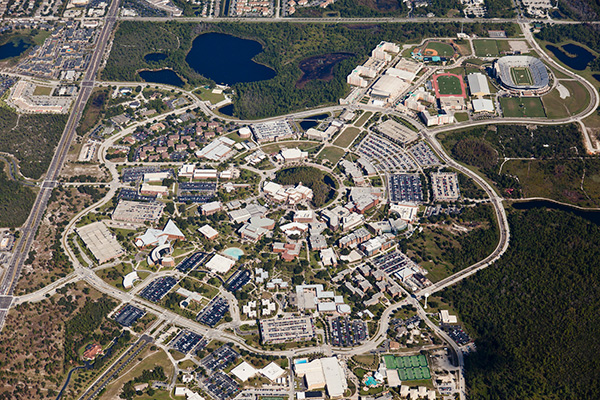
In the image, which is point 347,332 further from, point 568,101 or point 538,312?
point 568,101

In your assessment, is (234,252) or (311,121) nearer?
(234,252)

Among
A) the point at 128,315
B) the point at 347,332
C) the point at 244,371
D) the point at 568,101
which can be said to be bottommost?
the point at 128,315

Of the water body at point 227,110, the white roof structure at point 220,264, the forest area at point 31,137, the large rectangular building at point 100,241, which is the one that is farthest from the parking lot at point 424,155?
the forest area at point 31,137

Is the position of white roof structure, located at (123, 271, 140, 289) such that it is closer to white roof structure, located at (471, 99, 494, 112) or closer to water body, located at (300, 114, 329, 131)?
water body, located at (300, 114, 329, 131)

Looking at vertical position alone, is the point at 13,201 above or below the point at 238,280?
below

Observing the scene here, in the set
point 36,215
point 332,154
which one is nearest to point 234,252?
point 332,154

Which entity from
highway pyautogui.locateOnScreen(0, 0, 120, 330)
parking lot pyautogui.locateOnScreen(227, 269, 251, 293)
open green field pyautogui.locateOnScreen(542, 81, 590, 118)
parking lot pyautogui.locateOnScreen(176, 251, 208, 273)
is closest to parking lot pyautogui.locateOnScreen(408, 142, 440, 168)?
open green field pyautogui.locateOnScreen(542, 81, 590, 118)

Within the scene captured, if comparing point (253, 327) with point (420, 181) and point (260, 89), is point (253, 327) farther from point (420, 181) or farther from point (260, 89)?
point (260, 89)
